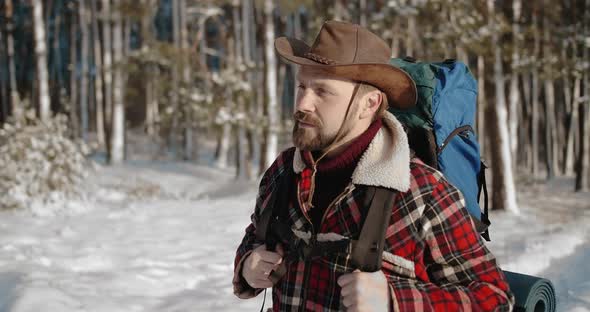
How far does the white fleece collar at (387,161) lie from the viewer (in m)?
1.60

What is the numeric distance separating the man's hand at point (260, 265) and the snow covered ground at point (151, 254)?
2648mm

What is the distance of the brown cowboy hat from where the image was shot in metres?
1.72

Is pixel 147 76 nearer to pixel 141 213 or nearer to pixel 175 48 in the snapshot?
pixel 175 48

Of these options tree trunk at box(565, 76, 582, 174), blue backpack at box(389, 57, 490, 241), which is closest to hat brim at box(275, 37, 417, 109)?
blue backpack at box(389, 57, 490, 241)

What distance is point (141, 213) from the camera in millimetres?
9070

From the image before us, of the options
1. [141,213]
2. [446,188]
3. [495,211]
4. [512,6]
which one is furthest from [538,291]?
[512,6]

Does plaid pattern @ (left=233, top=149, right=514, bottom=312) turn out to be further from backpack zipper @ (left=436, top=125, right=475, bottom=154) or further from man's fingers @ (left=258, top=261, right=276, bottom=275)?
backpack zipper @ (left=436, top=125, right=475, bottom=154)

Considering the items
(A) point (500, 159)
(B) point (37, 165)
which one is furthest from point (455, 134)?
(A) point (500, 159)

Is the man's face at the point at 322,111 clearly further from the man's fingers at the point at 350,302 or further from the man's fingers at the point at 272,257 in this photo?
the man's fingers at the point at 350,302

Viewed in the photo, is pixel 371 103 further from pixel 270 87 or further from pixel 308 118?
pixel 270 87

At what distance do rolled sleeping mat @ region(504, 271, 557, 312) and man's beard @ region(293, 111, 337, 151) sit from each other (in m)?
0.92

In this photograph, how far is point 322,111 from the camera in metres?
1.73

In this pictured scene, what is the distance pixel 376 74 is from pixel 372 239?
58 centimetres

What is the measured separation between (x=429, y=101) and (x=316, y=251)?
84 cm
